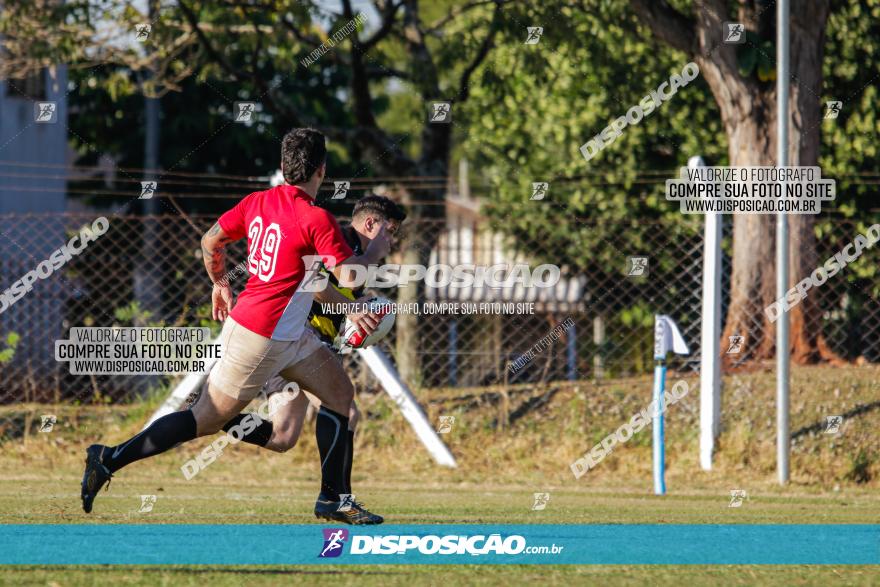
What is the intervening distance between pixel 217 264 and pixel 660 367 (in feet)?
12.6

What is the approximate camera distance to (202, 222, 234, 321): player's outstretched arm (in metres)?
6.55

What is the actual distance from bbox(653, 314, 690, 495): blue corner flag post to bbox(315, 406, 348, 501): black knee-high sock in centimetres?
303

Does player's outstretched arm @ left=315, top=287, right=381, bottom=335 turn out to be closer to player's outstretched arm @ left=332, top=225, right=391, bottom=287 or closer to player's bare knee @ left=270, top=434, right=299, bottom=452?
player's outstretched arm @ left=332, top=225, right=391, bottom=287

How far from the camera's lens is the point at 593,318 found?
14.1 metres

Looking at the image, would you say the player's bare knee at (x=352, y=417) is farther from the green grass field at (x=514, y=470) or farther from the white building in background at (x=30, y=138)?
the white building in background at (x=30, y=138)

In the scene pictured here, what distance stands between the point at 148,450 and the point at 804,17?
Answer: 8.39 metres

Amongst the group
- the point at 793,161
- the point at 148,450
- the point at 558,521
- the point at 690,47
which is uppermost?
the point at 690,47

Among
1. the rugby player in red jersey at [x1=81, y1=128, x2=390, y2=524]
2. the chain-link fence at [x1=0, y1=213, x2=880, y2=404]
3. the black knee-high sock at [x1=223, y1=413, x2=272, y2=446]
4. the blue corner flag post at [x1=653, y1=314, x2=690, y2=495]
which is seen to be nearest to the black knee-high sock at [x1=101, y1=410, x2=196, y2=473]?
the rugby player in red jersey at [x1=81, y1=128, x2=390, y2=524]

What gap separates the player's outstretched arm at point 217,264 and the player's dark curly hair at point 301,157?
1.70 ft

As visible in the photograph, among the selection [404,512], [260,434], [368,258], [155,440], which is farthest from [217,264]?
[404,512]

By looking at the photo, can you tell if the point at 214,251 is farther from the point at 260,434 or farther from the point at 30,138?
the point at 30,138

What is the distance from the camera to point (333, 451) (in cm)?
683

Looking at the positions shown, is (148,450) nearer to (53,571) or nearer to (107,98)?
(53,571)

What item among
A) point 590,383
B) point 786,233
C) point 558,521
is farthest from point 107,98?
point 558,521
